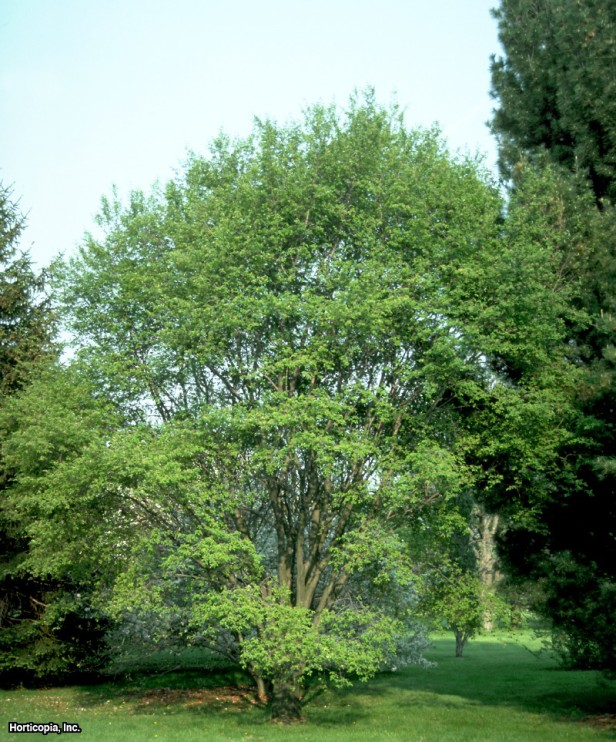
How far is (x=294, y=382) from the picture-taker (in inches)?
812

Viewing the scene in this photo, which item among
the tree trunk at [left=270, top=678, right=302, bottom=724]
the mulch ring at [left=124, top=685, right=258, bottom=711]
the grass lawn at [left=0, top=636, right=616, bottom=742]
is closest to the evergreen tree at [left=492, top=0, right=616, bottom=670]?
the grass lawn at [left=0, top=636, right=616, bottom=742]

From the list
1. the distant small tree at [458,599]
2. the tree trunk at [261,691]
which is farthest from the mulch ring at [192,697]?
the distant small tree at [458,599]

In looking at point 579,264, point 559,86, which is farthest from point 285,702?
point 559,86

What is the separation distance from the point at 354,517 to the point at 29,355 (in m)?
15.0

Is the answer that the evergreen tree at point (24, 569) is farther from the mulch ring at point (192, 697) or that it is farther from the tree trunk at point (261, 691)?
the tree trunk at point (261, 691)

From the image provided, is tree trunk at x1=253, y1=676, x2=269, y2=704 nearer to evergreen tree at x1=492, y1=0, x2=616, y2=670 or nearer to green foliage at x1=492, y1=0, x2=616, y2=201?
evergreen tree at x1=492, y1=0, x2=616, y2=670

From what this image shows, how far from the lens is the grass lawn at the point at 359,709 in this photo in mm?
18656

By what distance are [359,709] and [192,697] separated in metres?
5.94

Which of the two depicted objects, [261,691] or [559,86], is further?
[261,691]

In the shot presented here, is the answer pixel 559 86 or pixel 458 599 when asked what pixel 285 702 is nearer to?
pixel 458 599

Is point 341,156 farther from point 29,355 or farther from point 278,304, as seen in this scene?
point 29,355

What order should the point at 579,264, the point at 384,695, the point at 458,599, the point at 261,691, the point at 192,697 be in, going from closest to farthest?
the point at 458,599, the point at 579,264, the point at 261,691, the point at 192,697, the point at 384,695

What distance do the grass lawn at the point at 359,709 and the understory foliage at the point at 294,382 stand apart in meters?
2.03

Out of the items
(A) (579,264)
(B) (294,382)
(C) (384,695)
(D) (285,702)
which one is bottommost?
(C) (384,695)
